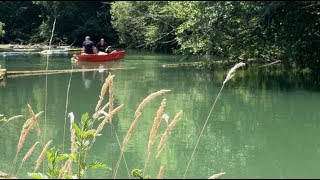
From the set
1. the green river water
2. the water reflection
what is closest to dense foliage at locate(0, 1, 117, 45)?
the water reflection

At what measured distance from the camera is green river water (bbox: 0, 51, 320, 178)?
668cm

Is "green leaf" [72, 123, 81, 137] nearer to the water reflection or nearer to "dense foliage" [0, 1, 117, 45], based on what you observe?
the water reflection

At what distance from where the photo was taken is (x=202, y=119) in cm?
1025

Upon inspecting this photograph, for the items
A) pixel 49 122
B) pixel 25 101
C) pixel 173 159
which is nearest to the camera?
pixel 173 159

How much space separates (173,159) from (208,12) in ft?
23.9

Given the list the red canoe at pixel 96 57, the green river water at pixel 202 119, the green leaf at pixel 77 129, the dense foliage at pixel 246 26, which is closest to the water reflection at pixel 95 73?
the green river water at pixel 202 119

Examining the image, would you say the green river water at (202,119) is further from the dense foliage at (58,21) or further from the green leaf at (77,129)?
the dense foliage at (58,21)

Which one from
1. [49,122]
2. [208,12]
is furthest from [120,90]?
[49,122]

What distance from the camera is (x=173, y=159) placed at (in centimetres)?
679

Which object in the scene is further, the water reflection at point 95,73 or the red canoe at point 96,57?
the red canoe at point 96,57

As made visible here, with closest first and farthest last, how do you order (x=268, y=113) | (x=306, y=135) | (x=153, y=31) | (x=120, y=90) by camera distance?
1. (x=306, y=135)
2. (x=268, y=113)
3. (x=120, y=90)
4. (x=153, y=31)

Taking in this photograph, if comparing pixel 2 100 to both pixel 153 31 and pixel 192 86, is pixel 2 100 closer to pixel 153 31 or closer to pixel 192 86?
pixel 192 86

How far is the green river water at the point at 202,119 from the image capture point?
6676mm

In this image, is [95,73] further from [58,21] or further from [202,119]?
[58,21]
